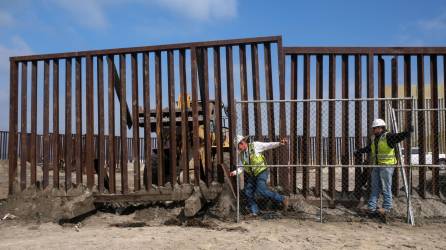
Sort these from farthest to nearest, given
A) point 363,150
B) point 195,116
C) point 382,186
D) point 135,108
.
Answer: point 135,108 → point 195,116 → point 363,150 → point 382,186

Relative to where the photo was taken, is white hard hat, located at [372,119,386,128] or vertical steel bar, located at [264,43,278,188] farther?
vertical steel bar, located at [264,43,278,188]

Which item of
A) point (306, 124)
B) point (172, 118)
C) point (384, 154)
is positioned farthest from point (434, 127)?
point (172, 118)

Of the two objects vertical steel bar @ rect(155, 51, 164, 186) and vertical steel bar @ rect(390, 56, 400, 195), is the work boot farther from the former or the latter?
vertical steel bar @ rect(155, 51, 164, 186)

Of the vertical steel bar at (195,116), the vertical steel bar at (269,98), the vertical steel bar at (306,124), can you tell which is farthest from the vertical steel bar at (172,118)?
the vertical steel bar at (306,124)

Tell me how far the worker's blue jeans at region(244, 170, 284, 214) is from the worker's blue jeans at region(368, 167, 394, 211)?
1.65 m

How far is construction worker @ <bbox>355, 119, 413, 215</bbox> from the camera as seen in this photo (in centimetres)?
893

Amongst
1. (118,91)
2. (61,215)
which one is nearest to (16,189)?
(61,215)

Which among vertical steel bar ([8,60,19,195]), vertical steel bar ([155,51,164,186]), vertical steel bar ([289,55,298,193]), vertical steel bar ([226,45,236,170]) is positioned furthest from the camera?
vertical steel bar ([8,60,19,195])

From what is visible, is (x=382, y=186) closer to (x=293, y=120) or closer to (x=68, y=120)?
(x=293, y=120)

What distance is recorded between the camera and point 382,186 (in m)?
8.96

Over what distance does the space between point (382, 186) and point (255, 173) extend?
2.31 metres

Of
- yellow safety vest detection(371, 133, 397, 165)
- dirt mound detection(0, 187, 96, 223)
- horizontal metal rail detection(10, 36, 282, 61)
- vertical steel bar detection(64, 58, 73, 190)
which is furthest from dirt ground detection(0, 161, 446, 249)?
horizontal metal rail detection(10, 36, 282, 61)

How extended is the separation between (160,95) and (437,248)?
589cm

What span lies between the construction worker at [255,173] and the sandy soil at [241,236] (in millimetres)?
505
